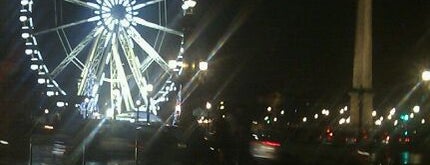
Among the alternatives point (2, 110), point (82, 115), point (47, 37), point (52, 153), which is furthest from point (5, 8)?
point (52, 153)

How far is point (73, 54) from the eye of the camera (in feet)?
165

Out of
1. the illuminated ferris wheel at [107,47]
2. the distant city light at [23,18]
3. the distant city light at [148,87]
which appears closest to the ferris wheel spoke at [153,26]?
the illuminated ferris wheel at [107,47]

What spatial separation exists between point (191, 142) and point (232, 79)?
43446 mm

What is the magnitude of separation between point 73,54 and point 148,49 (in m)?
4.91

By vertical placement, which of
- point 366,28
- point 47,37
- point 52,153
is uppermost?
point 47,37

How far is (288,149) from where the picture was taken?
1580 centimetres

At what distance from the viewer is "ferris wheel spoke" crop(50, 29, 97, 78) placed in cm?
4984

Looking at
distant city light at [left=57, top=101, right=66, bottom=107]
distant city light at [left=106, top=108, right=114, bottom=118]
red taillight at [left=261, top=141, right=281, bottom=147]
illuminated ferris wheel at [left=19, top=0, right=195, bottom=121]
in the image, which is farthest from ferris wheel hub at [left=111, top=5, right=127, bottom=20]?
red taillight at [left=261, top=141, right=281, bottom=147]

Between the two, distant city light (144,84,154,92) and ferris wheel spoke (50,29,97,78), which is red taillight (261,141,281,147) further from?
ferris wheel spoke (50,29,97,78)

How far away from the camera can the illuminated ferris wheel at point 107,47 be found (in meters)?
49.1

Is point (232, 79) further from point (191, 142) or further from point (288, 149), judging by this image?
point (288, 149)

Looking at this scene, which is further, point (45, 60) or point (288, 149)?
point (45, 60)

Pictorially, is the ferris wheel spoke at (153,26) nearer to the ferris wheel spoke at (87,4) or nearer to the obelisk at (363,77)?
the ferris wheel spoke at (87,4)

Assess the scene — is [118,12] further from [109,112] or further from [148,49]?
[109,112]
